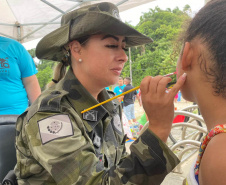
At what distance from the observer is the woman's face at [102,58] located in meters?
1.25

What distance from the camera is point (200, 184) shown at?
759 mm

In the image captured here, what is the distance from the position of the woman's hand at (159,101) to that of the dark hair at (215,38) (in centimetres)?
11

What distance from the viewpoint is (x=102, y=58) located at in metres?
1.25

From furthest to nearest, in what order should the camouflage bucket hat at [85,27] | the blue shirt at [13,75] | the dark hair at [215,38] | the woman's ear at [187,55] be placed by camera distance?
the blue shirt at [13,75], the camouflage bucket hat at [85,27], the woman's ear at [187,55], the dark hair at [215,38]

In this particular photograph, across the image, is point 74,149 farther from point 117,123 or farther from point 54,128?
point 117,123

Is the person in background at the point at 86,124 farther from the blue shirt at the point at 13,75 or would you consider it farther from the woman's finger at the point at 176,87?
the blue shirt at the point at 13,75

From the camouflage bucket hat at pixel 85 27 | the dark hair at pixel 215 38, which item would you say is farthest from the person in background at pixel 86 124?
the dark hair at pixel 215 38

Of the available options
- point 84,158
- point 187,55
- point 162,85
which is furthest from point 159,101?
point 84,158

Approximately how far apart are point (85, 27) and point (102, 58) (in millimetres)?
186

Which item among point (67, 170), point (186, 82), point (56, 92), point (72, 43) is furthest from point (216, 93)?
point (72, 43)

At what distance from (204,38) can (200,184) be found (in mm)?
490

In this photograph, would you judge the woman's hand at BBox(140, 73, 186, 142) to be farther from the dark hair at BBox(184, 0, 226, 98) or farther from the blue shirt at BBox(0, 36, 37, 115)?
the blue shirt at BBox(0, 36, 37, 115)

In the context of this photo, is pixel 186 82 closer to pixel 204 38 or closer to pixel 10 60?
pixel 204 38

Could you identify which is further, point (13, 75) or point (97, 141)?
point (13, 75)
